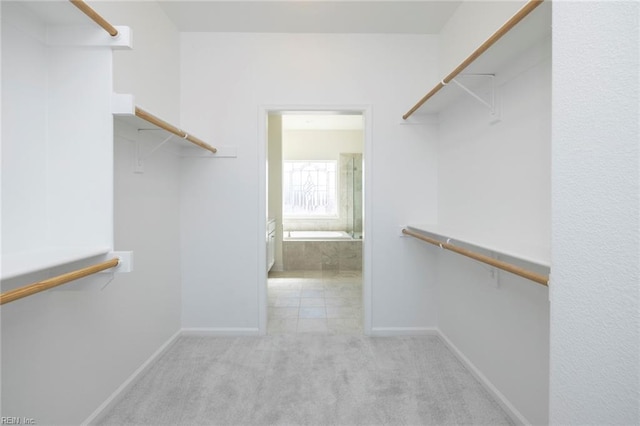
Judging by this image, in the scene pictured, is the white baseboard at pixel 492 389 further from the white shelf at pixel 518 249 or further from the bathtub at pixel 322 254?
the bathtub at pixel 322 254

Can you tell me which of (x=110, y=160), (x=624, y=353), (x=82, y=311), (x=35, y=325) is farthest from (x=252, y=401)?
(x=624, y=353)

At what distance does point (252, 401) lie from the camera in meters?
1.75

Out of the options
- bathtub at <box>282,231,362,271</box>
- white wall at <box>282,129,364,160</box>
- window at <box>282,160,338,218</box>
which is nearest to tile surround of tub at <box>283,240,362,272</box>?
bathtub at <box>282,231,362,271</box>

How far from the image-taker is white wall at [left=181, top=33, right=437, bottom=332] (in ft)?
8.46

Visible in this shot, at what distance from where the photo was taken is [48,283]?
895mm

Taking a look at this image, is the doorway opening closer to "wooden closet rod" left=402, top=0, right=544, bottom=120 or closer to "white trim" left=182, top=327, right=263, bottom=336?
"white trim" left=182, top=327, right=263, bottom=336

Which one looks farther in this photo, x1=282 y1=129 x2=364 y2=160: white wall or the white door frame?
x1=282 y1=129 x2=364 y2=160: white wall

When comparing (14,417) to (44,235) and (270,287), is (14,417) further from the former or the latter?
(270,287)

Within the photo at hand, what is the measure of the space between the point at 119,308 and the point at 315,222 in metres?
4.56

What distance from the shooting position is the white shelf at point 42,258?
0.84 m

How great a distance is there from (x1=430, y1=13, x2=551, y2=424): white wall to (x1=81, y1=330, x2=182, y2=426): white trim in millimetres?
2070

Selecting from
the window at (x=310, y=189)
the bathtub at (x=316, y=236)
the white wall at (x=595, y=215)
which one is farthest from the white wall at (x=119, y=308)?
the window at (x=310, y=189)

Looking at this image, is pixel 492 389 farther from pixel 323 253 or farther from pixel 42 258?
pixel 323 253

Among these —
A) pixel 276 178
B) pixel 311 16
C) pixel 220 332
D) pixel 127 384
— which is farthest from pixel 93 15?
pixel 276 178
